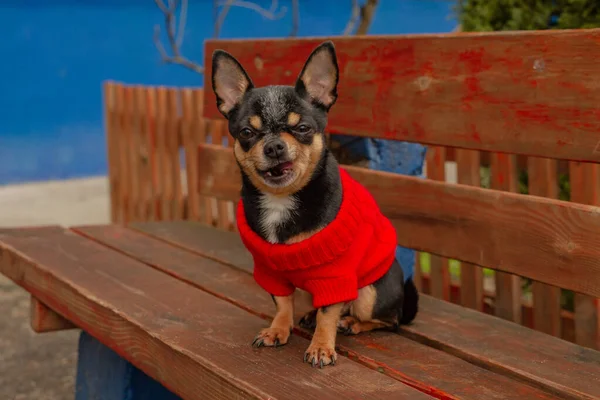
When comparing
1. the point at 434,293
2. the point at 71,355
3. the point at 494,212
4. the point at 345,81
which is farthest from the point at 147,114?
the point at 494,212

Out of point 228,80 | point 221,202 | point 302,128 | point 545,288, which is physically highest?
point 228,80

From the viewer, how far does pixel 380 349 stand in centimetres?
221

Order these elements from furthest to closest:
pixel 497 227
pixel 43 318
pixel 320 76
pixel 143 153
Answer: pixel 143 153 < pixel 43 318 < pixel 497 227 < pixel 320 76

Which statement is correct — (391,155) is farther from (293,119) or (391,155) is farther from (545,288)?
(293,119)

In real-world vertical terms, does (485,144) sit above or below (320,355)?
above

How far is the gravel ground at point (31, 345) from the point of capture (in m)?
3.89

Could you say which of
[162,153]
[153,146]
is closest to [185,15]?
[153,146]

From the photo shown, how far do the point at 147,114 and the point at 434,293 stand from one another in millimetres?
2878

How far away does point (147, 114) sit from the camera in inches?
238

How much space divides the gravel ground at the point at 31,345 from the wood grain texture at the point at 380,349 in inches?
38.2

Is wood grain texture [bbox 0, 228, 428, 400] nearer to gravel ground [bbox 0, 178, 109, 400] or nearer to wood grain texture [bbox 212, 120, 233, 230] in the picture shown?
gravel ground [bbox 0, 178, 109, 400]

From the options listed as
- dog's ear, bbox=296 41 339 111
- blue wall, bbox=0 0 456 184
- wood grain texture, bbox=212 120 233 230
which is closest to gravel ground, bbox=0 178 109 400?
blue wall, bbox=0 0 456 184

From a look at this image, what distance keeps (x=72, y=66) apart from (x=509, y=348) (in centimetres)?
671

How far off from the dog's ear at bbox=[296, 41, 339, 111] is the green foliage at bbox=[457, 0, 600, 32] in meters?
1.73
